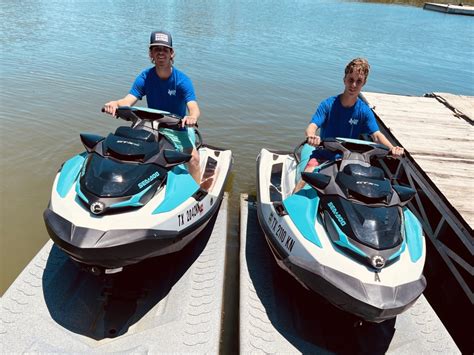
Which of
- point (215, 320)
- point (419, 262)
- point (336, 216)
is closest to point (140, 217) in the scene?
point (215, 320)

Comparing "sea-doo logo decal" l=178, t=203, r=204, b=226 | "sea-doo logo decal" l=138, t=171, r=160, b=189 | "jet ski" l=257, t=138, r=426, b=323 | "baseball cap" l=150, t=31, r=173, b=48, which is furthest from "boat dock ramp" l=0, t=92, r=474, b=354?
"baseball cap" l=150, t=31, r=173, b=48

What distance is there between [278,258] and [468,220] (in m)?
1.63

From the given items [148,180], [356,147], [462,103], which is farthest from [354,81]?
[462,103]

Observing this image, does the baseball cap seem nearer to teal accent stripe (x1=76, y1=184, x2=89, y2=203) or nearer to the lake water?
teal accent stripe (x1=76, y1=184, x2=89, y2=203)

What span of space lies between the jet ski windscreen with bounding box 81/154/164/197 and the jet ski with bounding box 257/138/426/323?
1007mm

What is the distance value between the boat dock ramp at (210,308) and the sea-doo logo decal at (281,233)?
0.41m

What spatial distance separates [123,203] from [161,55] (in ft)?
5.37

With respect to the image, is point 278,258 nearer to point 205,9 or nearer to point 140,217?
point 140,217

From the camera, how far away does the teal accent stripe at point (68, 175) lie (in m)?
2.50

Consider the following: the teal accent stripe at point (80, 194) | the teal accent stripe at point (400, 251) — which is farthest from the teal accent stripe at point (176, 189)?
the teal accent stripe at point (400, 251)

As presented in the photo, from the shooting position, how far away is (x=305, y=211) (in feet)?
8.84

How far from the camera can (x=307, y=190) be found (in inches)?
115

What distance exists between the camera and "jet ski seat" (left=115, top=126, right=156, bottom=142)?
110 inches

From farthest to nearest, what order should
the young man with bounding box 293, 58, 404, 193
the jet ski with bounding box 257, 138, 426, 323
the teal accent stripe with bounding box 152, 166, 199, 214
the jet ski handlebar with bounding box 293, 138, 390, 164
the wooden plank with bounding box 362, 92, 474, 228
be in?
the wooden plank with bounding box 362, 92, 474, 228 → the young man with bounding box 293, 58, 404, 193 → the jet ski handlebar with bounding box 293, 138, 390, 164 → the teal accent stripe with bounding box 152, 166, 199, 214 → the jet ski with bounding box 257, 138, 426, 323
